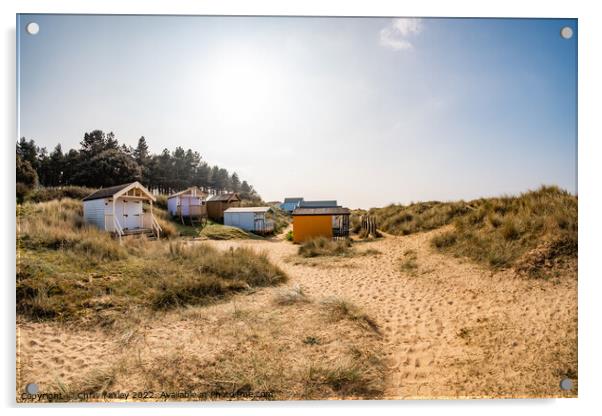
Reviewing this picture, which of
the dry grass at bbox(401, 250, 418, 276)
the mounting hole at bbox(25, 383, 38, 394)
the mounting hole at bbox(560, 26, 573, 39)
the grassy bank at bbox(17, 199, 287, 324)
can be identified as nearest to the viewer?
the mounting hole at bbox(25, 383, 38, 394)

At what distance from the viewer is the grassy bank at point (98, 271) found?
2.14 metres

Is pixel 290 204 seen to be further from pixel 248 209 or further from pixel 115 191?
pixel 115 191

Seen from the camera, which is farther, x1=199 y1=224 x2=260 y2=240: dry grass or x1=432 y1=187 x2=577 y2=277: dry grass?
x1=199 y1=224 x2=260 y2=240: dry grass

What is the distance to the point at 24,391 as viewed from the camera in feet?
6.46

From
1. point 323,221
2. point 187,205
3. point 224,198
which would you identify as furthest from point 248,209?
point 323,221

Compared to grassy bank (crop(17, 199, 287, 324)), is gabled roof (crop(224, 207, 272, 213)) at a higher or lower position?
higher

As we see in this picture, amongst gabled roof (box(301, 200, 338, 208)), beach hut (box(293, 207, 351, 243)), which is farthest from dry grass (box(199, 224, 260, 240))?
gabled roof (box(301, 200, 338, 208))

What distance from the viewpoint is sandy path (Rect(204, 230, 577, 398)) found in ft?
6.43

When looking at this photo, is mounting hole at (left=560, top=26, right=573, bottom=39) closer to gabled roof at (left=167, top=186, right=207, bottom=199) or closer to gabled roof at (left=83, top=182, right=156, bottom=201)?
gabled roof at (left=167, top=186, right=207, bottom=199)

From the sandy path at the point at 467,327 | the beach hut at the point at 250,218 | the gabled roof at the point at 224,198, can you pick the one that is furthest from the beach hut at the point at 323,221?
the gabled roof at the point at 224,198

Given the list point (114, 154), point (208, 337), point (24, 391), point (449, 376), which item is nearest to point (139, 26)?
point (114, 154)

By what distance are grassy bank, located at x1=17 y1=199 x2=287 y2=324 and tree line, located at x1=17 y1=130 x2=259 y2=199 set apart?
0.28 meters

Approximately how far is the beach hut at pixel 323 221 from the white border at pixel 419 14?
1.68 meters

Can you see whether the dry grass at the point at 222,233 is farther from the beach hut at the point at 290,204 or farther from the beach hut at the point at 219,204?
the beach hut at the point at 290,204
